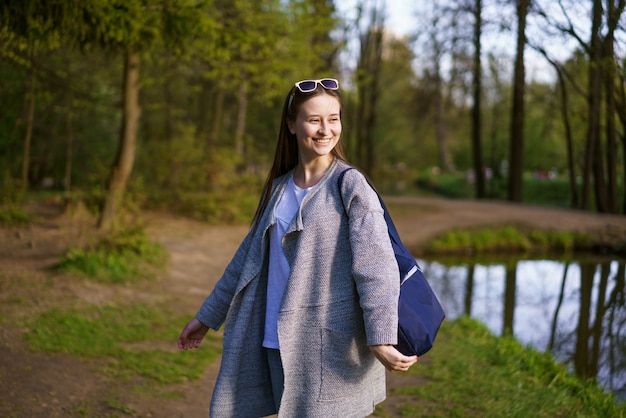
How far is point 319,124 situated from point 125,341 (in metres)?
4.10

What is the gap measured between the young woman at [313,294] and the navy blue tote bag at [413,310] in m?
0.04

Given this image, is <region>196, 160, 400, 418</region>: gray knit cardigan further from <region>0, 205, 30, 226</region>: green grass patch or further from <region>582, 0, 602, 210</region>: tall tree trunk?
<region>0, 205, 30, 226</region>: green grass patch

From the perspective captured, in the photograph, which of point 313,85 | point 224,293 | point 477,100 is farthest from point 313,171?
point 477,100

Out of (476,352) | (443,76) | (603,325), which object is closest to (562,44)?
(603,325)

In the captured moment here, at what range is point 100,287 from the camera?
755 cm

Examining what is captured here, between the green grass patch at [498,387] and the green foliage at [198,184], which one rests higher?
the green foliage at [198,184]

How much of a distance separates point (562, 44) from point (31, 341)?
33.6ft

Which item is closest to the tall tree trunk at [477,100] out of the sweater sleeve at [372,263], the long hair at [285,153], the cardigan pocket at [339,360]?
the long hair at [285,153]

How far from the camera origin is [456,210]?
17250 mm

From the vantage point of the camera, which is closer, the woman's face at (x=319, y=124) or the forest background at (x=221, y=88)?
the woman's face at (x=319, y=124)

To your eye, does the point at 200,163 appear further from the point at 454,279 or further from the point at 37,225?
the point at 454,279

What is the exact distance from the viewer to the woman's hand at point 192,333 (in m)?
2.86

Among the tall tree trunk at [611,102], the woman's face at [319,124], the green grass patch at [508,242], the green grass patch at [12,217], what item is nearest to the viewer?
the woman's face at [319,124]

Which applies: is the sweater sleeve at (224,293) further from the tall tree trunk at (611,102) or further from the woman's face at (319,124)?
the tall tree trunk at (611,102)
